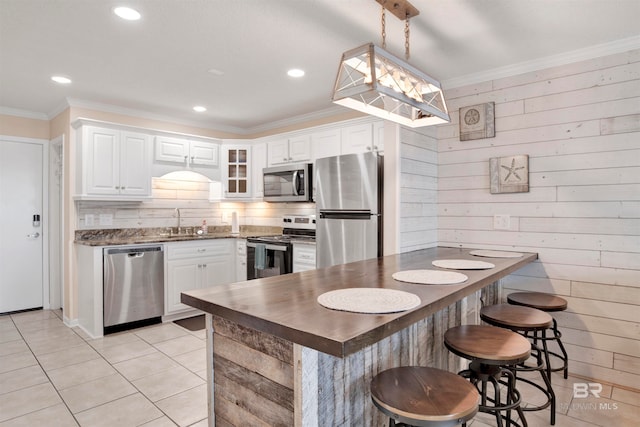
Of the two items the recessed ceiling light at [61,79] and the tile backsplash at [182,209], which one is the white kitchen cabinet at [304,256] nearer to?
the tile backsplash at [182,209]

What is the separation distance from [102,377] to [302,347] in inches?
95.5

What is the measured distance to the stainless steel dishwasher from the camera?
3.66 metres

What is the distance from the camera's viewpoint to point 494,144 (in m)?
3.12

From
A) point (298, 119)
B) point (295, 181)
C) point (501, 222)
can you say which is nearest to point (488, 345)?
point (501, 222)

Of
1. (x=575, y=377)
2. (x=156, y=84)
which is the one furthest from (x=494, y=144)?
(x=156, y=84)

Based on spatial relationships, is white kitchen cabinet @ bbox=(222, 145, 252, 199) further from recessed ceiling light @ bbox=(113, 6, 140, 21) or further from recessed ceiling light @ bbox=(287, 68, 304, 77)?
recessed ceiling light @ bbox=(113, 6, 140, 21)

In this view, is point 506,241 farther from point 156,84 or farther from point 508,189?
point 156,84

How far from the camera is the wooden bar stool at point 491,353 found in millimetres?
1507

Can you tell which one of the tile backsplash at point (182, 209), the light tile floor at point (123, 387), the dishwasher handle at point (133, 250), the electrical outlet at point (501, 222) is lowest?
the light tile floor at point (123, 387)

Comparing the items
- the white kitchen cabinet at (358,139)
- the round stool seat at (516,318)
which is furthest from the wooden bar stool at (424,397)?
the white kitchen cabinet at (358,139)

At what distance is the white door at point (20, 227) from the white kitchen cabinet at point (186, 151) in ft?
5.35

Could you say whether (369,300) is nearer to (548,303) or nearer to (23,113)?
(548,303)

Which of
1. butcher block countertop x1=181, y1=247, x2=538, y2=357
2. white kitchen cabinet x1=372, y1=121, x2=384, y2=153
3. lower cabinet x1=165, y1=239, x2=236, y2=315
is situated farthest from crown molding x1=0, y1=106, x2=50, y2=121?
butcher block countertop x1=181, y1=247, x2=538, y2=357

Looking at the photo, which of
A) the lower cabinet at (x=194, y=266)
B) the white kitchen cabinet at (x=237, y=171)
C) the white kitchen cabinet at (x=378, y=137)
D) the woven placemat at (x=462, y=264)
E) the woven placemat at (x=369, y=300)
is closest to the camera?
the woven placemat at (x=369, y=300)
